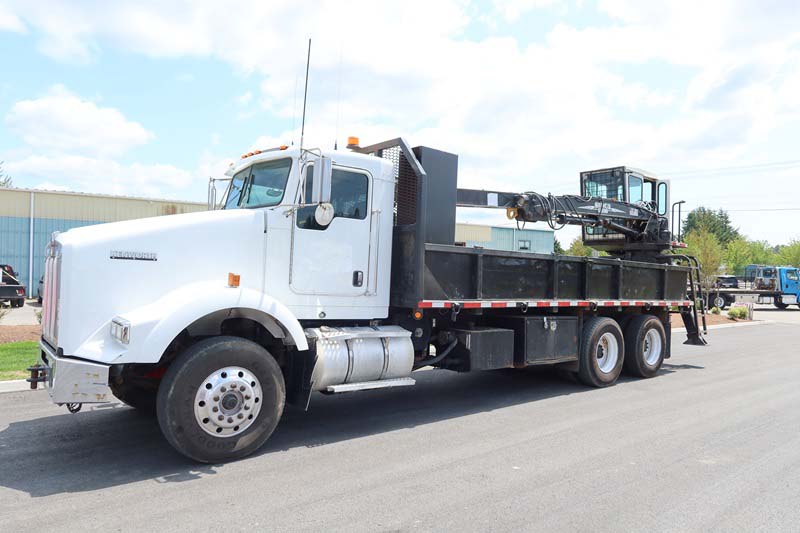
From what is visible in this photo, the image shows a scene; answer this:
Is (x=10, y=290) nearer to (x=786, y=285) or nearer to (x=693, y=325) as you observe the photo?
(x=693, y=325)

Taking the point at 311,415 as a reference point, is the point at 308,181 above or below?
above

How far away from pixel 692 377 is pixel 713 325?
1511 centimetres

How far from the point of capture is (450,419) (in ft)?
22.4

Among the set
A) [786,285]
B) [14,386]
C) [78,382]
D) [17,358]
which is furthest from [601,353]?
[786,285]

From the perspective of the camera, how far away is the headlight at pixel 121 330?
188 inches

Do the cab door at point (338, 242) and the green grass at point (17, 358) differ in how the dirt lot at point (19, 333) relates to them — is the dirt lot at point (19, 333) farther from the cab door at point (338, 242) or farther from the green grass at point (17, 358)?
the cab door at point (338, 242)

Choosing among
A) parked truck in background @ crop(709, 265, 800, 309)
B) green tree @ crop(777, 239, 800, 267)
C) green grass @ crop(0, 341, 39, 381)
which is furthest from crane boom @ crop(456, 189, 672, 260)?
green tree @ crop(777, 239, 800, 267)

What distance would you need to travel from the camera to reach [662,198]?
11.6m

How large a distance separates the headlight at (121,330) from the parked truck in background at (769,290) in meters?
36.0

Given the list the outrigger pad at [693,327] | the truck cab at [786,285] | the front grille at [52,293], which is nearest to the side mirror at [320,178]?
the front grille at [52,293]

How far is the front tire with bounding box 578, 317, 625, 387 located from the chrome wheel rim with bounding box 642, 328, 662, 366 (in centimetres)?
96

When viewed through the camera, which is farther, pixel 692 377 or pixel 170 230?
pixel 692 377

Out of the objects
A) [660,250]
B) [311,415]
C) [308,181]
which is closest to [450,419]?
[311,415]

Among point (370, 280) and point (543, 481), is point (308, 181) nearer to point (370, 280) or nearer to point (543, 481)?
point (370, 280)
